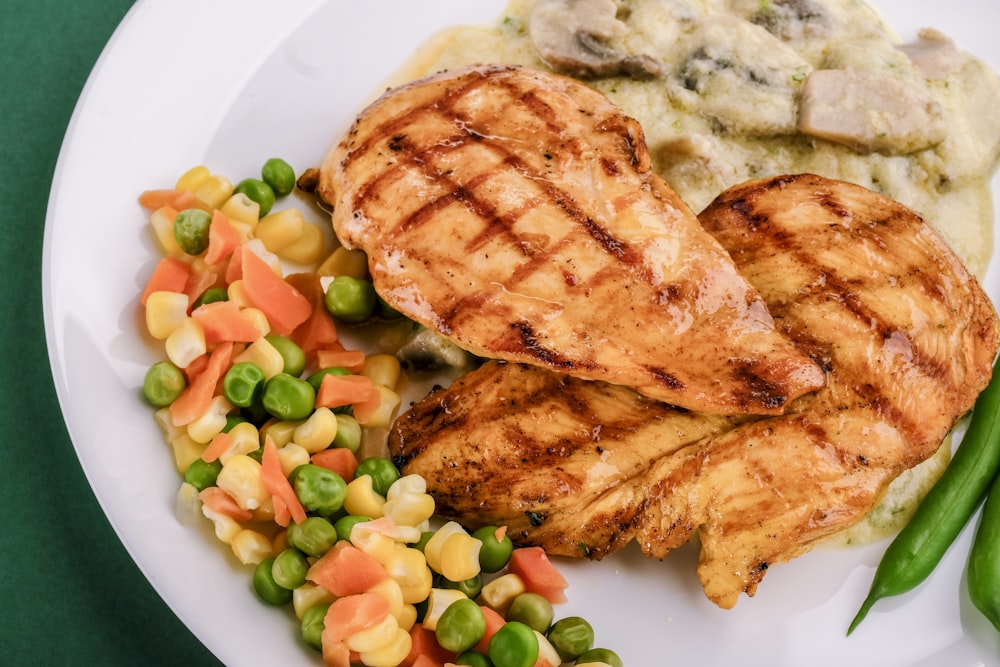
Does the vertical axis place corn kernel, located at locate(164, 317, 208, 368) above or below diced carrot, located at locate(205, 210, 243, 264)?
below

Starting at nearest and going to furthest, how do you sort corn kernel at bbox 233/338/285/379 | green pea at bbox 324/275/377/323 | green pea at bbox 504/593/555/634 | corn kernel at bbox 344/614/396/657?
corn kernel at bbox 344/614/396/657 < green pea at bbox 504/593/555/634 < corn kernel at bbox 233/338/285/379 < green pea at bbox 324/275/377/323

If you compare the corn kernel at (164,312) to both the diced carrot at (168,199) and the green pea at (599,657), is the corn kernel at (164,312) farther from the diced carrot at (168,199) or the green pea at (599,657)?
the green pea at (599,657)

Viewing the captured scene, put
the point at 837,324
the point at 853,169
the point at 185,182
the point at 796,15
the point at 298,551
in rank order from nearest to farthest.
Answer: the point at 298,551 < the point at 837,324 < the point at 185,182 < the point at 853,169 < the point at 796,15

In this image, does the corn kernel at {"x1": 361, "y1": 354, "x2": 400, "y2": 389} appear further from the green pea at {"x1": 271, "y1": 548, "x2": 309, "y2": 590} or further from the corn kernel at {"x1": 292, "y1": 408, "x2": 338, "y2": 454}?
the green pea at {"x1": 271, "y1": 548, "x2": 309, "y2": 590}

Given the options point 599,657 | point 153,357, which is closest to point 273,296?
point 153,357

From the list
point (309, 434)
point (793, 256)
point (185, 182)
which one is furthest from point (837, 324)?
point (185, 182)

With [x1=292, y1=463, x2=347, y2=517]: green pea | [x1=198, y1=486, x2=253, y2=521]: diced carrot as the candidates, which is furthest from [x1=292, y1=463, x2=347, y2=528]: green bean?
[x1=198, y1=486, x2=253, y2=521]: diced carrot

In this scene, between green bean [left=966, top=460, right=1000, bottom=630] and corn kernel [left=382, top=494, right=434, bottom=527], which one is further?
green bean [left=966, top=460, right=1000, bottom=630]

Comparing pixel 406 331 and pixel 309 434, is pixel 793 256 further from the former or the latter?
pixel 309 434
